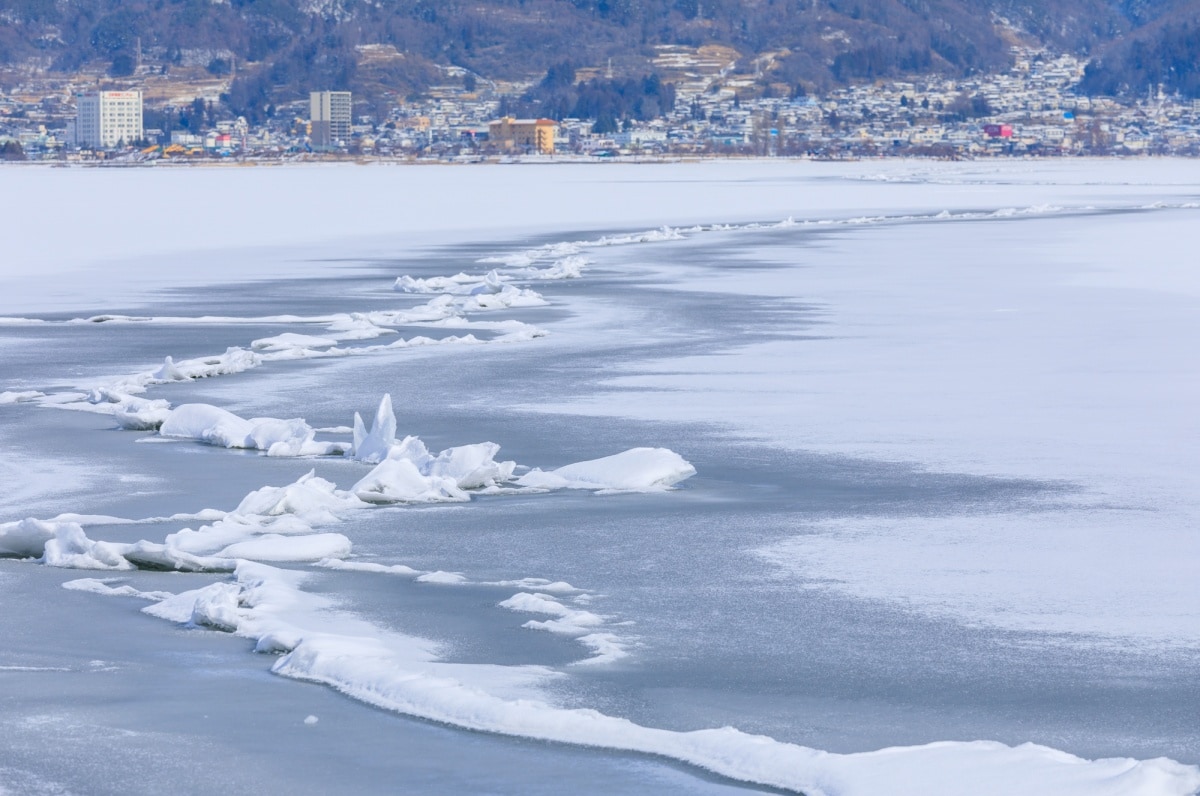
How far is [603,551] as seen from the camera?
29.4ft

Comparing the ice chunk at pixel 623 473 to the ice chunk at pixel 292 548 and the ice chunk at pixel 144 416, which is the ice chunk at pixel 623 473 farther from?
the ice chunk at pixel 144 416

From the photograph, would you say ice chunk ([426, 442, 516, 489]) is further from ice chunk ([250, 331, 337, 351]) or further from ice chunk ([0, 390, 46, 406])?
ice chunk ([250, 331, 337, 351])

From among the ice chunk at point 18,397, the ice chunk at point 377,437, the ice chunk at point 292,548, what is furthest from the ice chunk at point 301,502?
the ice chunk at point 18,397

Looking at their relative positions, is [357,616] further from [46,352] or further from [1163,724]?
[46,352]

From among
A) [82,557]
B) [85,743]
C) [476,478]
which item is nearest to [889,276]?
[476,478]

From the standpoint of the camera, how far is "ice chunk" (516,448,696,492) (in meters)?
10.6

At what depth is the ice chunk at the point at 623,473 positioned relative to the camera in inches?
419

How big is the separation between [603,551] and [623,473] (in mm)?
1864

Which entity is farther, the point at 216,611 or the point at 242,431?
the point at 242,431

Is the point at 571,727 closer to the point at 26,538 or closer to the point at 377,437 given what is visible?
the point at 26,538

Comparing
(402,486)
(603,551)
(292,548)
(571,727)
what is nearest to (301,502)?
(402,486)

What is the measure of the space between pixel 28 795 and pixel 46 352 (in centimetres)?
1299

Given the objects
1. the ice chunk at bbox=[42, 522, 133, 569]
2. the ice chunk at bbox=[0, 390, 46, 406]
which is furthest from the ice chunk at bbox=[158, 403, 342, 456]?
the ice chunk at bbox=[42, 522, 133, 569]

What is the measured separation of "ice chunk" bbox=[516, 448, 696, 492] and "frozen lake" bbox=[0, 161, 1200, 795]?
24mm
